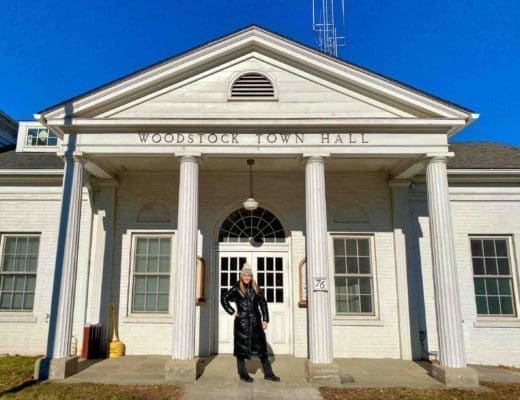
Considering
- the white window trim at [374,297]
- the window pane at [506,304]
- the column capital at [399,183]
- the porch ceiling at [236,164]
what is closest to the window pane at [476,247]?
the window pane at [506,304]

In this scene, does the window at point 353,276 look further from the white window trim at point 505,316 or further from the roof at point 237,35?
the roof at point 237,35

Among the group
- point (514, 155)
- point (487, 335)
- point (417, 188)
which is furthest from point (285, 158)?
point (514, 155)

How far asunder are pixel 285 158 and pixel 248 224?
2.53m

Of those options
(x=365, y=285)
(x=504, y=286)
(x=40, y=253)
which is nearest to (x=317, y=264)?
(x=365, y=285)

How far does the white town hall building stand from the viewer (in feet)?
28.1

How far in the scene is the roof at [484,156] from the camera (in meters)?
10.9

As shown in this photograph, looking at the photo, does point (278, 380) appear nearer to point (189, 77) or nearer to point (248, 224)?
point (248, 224)

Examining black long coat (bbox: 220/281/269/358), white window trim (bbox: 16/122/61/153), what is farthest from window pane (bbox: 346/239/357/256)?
white window trim (bbox: 16/122/61/153)

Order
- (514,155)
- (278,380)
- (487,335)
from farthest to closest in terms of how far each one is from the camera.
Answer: (514,155)
(487,335)
(278,380)

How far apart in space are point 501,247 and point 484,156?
2771mm

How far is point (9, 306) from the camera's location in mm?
10648

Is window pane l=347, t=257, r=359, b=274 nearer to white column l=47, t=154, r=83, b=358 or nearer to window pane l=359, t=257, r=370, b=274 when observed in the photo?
window pane l=359, t=257, r=370, b=274

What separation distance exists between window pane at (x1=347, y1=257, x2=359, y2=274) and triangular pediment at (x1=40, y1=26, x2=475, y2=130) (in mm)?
3688

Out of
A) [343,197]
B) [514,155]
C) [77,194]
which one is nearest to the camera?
[77,194]
